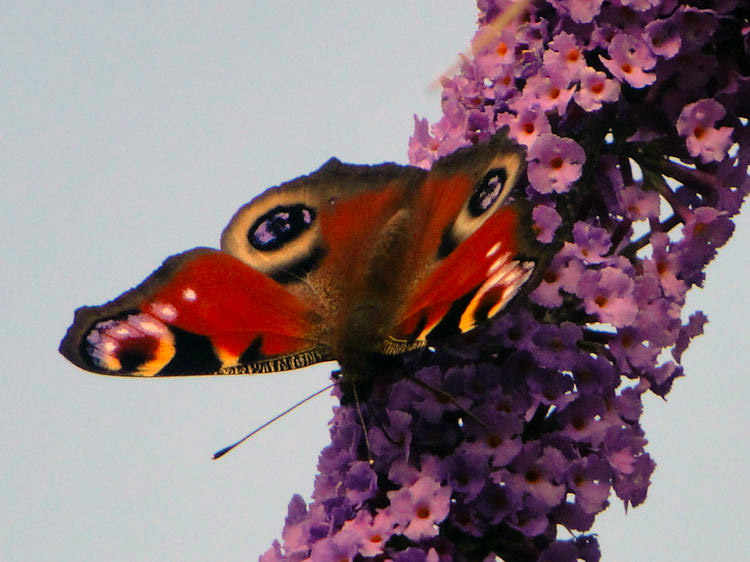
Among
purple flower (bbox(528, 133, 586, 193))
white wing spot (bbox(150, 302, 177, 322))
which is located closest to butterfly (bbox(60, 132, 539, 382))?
white wing spot (bbox(150, 302, 177, 322))

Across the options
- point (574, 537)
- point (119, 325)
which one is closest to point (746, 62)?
point (574, 537)

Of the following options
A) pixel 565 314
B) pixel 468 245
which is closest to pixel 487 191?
pixel 468 245

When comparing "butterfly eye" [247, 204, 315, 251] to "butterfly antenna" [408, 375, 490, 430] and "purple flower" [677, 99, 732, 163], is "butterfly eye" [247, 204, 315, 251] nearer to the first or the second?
"butterfly antenna" [408, 375, 490, 430]

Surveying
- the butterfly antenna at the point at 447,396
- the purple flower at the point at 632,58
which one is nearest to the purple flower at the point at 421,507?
the butterfly antenna at the point at 447,396

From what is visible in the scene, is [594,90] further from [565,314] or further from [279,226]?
[279,226]

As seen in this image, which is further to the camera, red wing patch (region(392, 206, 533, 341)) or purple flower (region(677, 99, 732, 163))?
purple flower (region(677, 99, 732, 163))

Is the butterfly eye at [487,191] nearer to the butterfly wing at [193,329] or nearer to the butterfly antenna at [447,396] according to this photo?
the butterfly antenna at [447,396]
